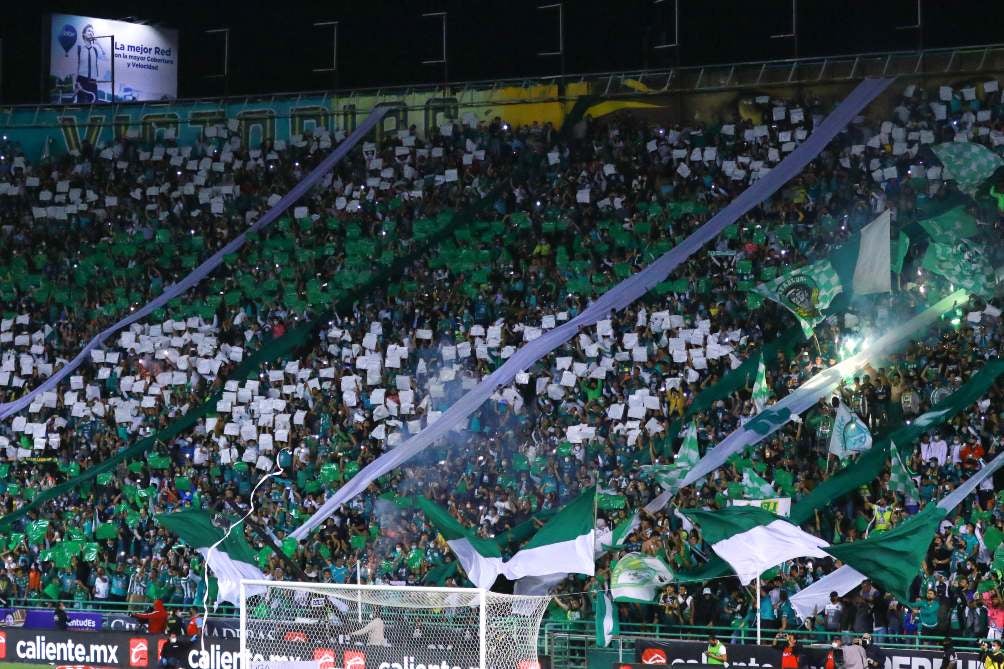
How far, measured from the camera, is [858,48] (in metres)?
37.3

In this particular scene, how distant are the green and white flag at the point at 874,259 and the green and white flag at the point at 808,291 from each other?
1.36ft

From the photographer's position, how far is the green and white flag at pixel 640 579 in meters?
26.0

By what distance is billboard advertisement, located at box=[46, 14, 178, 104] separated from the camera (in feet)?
151

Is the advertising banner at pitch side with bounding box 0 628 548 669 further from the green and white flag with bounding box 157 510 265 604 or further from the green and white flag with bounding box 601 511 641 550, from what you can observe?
the green and white flag with bounding box 601 511 641 550

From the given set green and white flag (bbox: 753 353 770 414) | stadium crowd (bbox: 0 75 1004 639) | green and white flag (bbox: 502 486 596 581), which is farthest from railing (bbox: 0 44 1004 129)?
green and white flag (bbox: 502 486 596 581)

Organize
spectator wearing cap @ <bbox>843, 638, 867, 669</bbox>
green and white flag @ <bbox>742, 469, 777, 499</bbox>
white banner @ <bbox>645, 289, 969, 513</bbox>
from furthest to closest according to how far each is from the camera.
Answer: white banner @ <bbox>645, 289, 969, 513</bbox> → green and white flag @ <bbox>742, 469, 777, 499</bbox> → spectator wearing cap @ <bbox>843, 638, 867, 669</bbox>

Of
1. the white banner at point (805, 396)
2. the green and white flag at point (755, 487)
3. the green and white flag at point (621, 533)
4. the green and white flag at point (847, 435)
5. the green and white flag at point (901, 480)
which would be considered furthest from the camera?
the white banner at point (805, 396)

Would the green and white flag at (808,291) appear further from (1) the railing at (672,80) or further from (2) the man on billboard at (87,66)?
(2) the man on billboard at (87,66)

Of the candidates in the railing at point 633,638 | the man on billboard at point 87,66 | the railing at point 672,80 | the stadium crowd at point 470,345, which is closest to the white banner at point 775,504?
the stadium crowd at point 470,345

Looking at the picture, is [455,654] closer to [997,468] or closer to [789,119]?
[997,468]

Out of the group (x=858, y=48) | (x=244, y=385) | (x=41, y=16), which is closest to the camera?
(x=244, y=385)

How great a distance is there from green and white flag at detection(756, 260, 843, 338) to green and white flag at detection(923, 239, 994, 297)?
1.72 m

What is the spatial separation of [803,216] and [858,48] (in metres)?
6.54

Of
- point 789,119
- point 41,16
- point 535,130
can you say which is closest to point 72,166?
point 41,16
